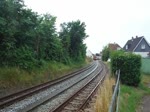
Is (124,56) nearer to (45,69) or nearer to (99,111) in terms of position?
(45,69)

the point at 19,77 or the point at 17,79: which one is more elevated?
the point at 19,77

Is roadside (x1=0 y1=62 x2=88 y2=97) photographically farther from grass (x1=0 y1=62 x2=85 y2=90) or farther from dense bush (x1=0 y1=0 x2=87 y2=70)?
dense bush (x1=0 y1=0 x2=87 y2=70)

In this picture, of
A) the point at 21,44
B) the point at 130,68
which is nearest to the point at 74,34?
the point at 21,44

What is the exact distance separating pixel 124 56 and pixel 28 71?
7515 millimetres

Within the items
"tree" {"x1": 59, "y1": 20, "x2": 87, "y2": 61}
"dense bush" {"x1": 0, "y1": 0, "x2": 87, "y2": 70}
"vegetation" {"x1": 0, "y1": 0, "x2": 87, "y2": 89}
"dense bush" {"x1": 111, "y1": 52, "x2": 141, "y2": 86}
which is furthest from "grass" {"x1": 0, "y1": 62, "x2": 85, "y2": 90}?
"tree" {"x1": 59, "y1": 20, "x2": 87, "y2": 61}

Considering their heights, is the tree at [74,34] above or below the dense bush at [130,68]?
above

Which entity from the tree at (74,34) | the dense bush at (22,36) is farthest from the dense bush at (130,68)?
the tree at (74,34)

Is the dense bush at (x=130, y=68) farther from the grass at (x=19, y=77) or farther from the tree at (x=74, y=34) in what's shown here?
the tree at (x=74, y=34)

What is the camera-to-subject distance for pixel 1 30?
1852 centimetres

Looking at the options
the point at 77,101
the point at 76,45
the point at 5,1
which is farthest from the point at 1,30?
the point at 76,45

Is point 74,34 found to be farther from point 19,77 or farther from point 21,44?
point 19,77

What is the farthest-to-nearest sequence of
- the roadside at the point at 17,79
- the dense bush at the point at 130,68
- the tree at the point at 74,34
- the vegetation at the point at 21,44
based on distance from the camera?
the tree at the point at 74,34
the dense bush at the point at 130,68
the vegetation at the point at 21,44
the roadside at the point at 17,79

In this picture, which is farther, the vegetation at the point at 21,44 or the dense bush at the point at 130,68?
the dense bush at the point at 130,68

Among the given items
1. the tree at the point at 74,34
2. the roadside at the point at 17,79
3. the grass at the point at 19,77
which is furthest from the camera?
the tree at the point at 74,34
